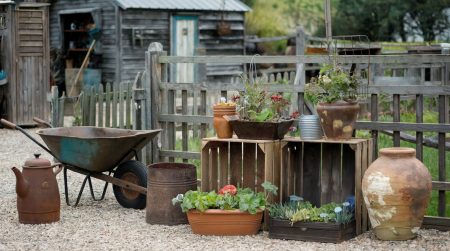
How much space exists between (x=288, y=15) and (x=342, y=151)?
3201 cm

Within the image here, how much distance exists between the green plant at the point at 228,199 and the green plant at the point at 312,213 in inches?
5.4

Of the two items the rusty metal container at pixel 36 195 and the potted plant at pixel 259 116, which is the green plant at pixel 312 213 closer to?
the potted plant at pixel 259 116

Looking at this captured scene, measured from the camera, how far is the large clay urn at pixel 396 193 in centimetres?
691

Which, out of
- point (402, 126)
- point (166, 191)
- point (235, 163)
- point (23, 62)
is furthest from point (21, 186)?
point (23, 62)

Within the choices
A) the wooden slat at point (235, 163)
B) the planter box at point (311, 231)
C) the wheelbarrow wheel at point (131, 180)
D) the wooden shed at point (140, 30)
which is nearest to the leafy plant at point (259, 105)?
the wooden slat at point (235, 163)

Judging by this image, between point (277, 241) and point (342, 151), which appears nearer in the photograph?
point (277, 241)

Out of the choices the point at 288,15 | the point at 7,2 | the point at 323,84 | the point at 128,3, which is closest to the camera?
the point at 323,84

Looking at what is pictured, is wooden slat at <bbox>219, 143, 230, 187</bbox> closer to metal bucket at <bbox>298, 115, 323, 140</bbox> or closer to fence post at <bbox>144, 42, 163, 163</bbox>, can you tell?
metal bucket at <bbox>298, 115, 323, 140</bbox>

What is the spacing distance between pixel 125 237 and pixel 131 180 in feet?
4.72

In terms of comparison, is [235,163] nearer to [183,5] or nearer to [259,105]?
[259,105]

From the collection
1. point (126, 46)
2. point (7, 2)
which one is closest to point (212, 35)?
point (126, 46)

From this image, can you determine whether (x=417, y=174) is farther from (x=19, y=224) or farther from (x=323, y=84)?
(x=19, y=224)

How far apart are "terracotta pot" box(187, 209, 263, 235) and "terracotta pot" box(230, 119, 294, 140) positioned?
26.3 inches

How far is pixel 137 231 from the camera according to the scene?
24.8 ft
